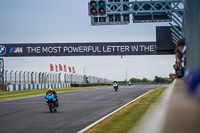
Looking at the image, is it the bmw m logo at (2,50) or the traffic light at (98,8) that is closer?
the traffic light at (98,8)

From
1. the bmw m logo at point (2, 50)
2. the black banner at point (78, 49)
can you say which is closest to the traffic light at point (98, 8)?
the black banner at point (78, 49)

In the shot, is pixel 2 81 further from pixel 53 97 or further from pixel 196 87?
pixel 196 87

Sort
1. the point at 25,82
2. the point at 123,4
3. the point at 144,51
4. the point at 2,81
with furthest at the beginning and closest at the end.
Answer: the point at 25,82
the point at 2,81
the point at 144,51
the point at 123,4

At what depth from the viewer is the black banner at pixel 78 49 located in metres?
37.7

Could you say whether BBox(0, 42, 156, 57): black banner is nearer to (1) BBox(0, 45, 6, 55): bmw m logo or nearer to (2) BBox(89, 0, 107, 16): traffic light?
(1) BBox(0, 45, 6, 55): bmw m logo

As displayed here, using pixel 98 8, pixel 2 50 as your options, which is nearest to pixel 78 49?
pixel 2 50

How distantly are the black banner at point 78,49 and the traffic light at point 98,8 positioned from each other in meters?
22.2

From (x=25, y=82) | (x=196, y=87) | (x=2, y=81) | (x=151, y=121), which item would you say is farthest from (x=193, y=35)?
(x=25, y=82)

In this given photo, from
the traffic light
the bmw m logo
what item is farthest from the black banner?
the traffic light

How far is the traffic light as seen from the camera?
607 inches

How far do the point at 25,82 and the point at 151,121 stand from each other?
50.2m

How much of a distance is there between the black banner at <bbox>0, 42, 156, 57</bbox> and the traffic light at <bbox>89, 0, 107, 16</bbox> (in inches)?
873

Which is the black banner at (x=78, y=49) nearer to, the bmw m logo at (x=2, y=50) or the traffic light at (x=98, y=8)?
the bmw m logo at (x=2, y=50)

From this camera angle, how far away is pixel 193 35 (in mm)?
2307
